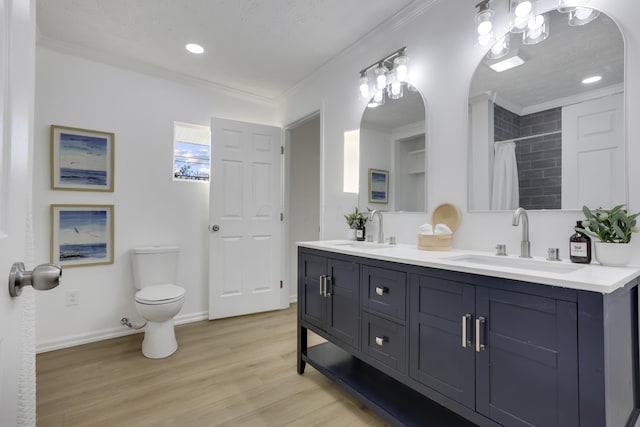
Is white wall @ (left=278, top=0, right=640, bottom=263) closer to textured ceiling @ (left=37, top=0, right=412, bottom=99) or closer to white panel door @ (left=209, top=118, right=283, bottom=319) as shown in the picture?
textured ceiling @ (left=37, top=0, right=412, bottom=99)

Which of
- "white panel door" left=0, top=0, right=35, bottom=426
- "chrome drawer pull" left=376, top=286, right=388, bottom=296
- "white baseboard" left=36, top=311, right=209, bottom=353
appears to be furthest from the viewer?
"white baseboard" left=36, top=311, right=209, bottom=353

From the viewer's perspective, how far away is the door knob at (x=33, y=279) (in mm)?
533

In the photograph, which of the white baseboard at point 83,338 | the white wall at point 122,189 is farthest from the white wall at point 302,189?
the white baseboard at point 83,338

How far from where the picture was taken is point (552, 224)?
140cm

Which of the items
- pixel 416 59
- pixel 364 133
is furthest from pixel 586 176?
pixel 364 133

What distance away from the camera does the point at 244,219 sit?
321 cm

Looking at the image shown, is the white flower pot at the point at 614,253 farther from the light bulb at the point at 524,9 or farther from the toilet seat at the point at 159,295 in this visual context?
the toilet seat at the point at 159,295

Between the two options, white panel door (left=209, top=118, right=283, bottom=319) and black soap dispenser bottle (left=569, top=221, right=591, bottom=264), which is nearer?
black soap dispenser bottle (left=569, top=221, right=591, bottom=264)

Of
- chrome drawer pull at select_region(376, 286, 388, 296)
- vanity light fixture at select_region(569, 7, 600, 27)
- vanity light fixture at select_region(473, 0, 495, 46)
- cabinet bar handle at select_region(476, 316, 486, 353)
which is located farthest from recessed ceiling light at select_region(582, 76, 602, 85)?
chrome drawer pull at select_region(376, 286, 388, 296)

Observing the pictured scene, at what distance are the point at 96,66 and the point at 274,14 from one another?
167 centimetres

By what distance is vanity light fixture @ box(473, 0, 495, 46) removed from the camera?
1.54 m

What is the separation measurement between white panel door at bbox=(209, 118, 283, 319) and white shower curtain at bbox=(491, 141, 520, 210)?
2.28 m

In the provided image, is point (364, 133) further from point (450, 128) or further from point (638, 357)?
point (638, 357)

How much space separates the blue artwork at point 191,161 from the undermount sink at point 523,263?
2.61 m
